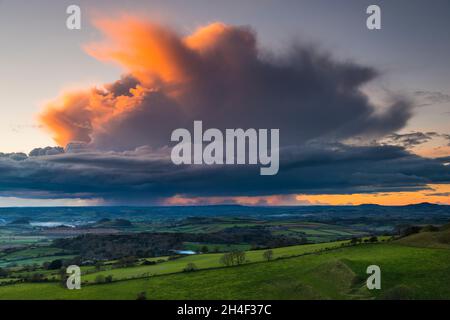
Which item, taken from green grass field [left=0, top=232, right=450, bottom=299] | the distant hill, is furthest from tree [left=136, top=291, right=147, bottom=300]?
the distant hill

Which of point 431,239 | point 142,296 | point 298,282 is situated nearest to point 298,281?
point 298,282

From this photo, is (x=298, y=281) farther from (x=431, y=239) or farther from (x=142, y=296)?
(x=431, y=239)

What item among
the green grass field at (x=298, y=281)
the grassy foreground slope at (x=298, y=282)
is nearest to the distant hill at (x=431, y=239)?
the green grass field at (x=298, y=281)

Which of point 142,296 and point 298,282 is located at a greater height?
point 298,282

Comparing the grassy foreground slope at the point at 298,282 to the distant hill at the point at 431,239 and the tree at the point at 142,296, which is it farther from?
the distant hill at the point at 431,239

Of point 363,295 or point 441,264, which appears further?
point 441,264
